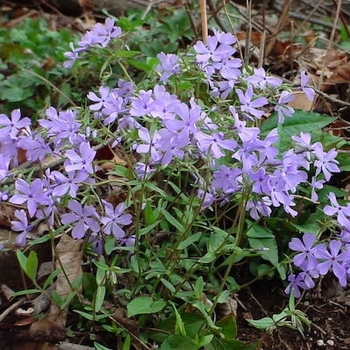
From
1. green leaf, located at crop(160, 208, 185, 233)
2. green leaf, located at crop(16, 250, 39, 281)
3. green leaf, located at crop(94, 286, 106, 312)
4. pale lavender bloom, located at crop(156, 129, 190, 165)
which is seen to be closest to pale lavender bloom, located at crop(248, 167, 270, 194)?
pale lavender bloom, located at crop(156, 129, 190, 165)

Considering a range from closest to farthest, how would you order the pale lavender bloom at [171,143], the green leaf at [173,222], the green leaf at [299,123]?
the pale lavender bloom at [171,143] < the green leaf at [173,222] < the green leaf at [299,123]

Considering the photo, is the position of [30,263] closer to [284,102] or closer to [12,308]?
[12,308]

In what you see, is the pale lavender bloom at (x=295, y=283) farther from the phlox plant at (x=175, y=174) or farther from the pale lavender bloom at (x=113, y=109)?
the pale lavender bloom at (x=113, y=109)

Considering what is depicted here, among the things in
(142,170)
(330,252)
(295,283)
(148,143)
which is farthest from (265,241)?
(148,143)

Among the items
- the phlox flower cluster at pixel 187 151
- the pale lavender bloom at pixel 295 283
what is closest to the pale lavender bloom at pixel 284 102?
the phlox flower cluster at pixel 187 151

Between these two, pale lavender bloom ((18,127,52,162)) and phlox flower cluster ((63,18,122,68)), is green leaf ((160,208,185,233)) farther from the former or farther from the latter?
phlox flower cluster ((63,18,122,68))
